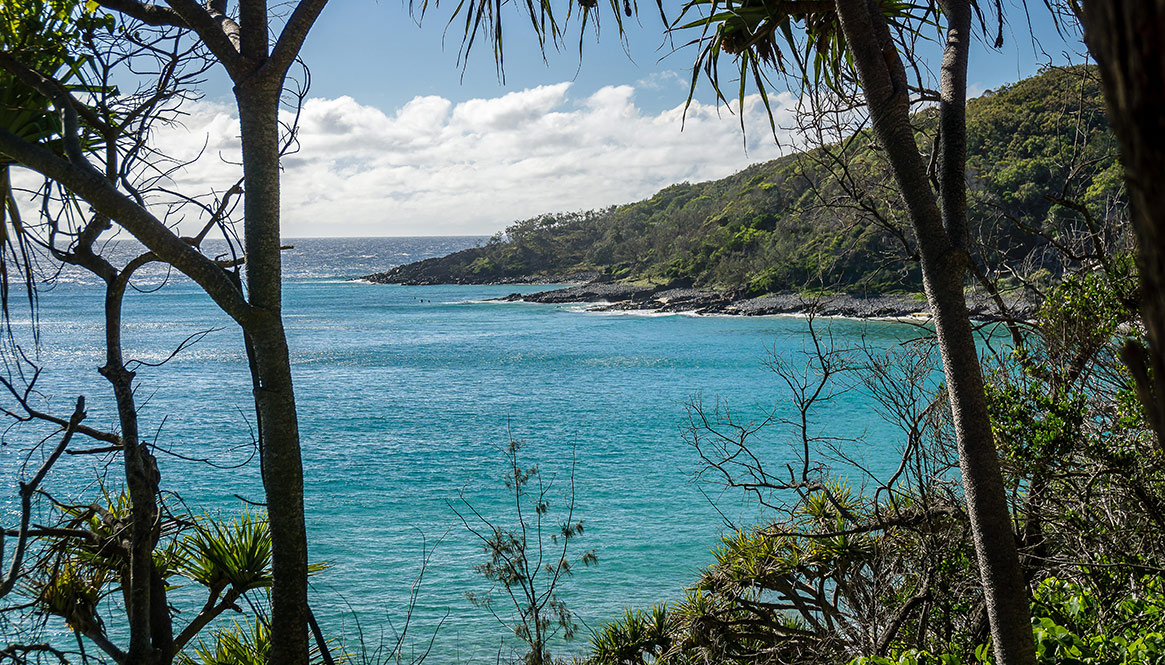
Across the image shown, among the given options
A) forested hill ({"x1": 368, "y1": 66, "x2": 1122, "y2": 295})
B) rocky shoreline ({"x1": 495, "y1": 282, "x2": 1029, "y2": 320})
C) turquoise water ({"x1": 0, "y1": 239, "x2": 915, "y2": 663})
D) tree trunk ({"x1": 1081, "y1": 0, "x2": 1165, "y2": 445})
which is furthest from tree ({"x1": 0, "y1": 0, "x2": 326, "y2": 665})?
rocky shoreline ({"x1": 495, "y1": 282, "x2": 1029, "y2": 320})

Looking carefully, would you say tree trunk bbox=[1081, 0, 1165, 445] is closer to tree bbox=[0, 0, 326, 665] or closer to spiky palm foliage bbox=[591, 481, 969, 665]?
tree bbox=[0, 0, 326, 665]

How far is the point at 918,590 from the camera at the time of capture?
204 inches

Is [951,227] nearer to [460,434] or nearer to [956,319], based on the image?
[956,319]

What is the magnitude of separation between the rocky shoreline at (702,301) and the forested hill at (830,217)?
1.50 m

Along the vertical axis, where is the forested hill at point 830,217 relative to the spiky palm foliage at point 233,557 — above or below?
above

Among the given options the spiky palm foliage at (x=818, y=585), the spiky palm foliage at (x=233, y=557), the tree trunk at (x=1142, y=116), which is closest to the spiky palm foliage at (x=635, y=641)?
the spiky palm foliage at (x=818, y=585)

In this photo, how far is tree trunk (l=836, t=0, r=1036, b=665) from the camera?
2850 mm

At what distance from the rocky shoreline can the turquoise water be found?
2.23 m

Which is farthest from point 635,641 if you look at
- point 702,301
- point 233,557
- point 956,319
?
point 702,301

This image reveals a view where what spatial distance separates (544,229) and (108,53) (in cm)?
11434

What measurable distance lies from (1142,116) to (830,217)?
11.7m

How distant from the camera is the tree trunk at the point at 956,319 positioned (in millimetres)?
2850

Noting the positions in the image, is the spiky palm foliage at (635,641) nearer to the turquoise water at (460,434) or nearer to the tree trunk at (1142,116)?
the turquoise water at (460,434)

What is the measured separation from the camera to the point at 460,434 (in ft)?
88.6
